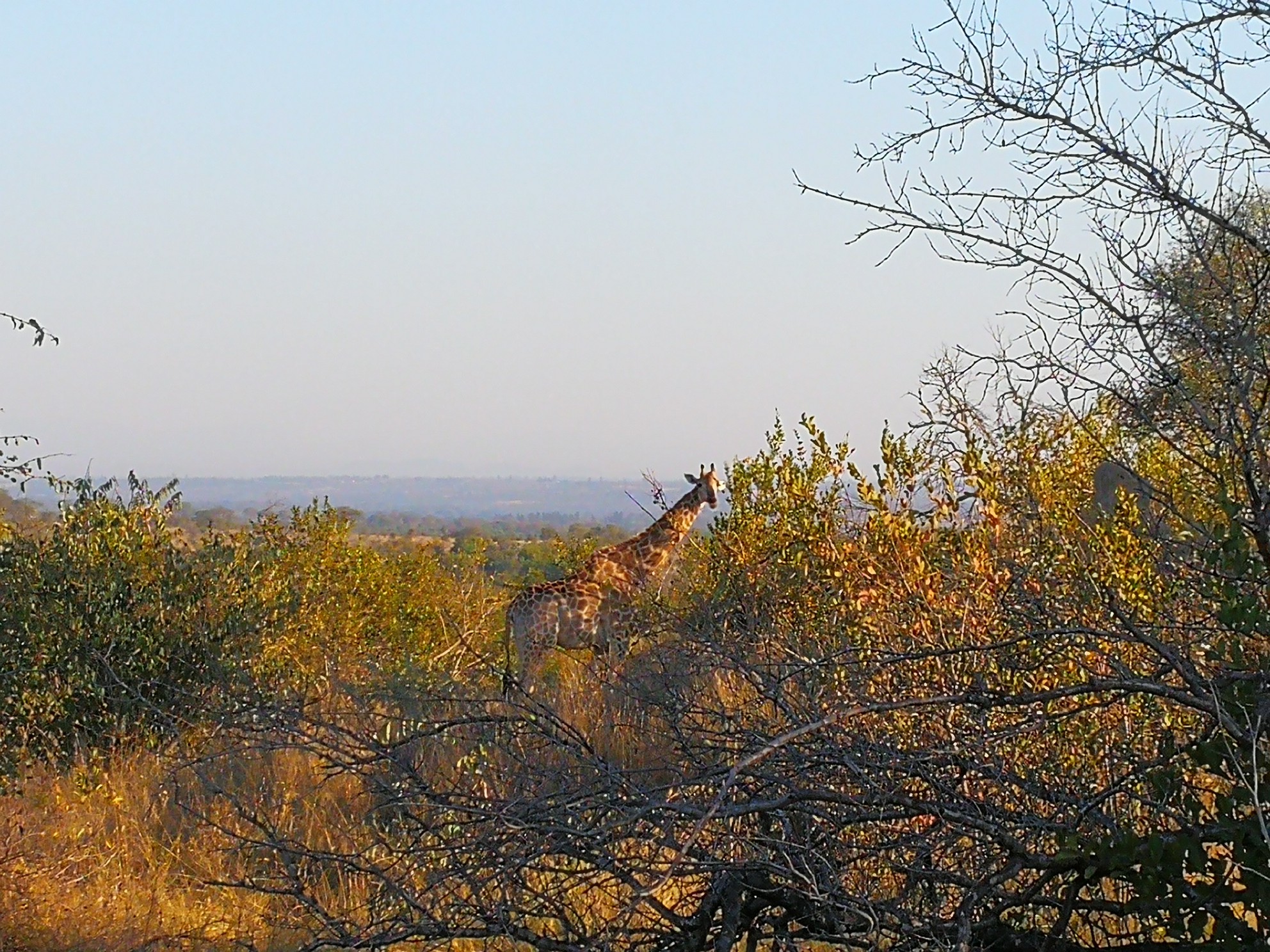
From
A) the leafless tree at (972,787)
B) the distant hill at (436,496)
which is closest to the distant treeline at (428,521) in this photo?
the distant hill at (436,496)

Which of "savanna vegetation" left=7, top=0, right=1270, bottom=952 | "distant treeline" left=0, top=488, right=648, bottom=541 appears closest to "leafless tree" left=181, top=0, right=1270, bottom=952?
"savanna vegetation" left=7, top=0, right=1270, bottom=952

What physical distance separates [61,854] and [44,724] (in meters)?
1.78

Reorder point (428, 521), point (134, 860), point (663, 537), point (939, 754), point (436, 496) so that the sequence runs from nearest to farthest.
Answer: point (939, 754) < point (134, 860) < point (663, 537) < point (428, 521) < point (436, 496)

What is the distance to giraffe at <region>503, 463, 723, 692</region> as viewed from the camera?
34.3ft

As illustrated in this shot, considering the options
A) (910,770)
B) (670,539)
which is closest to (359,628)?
(670,539)

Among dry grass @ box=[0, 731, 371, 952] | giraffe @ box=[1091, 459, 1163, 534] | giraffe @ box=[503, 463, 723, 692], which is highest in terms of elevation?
giraffe @ box=[1091, 459, 1163, 534]

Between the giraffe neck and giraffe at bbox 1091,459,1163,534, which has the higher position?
giraffe at bbox 1091,459,1163,534

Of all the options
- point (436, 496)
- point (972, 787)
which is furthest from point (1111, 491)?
point (436, 496)

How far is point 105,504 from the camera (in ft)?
27.8

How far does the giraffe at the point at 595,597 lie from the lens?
10453mm

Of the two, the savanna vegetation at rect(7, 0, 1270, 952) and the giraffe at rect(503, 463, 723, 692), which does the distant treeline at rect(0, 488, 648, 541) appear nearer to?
the giraffe at rect(503, 463, 723, 692)

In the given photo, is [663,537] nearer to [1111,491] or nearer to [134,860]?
[1111,491]

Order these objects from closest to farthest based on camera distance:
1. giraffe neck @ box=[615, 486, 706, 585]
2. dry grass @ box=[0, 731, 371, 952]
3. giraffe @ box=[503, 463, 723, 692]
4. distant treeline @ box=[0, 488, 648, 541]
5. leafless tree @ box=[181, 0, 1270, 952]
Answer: leafless tree @ box=[181, 0, 1270, 952] < dry grass @ box=[0, 731, 371, 952] < distant treeline @ box=[0, 488, 648, 541] < giraffe @ box=[503, 463, 723, 692] < giraffe neck @ box=[615, 486, 706, 585]

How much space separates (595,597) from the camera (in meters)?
10.8
